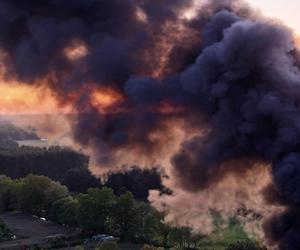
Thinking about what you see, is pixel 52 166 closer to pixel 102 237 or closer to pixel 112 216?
pixel 112 216

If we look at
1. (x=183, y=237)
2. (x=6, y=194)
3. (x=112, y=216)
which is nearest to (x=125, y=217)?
(x=112, y=216)

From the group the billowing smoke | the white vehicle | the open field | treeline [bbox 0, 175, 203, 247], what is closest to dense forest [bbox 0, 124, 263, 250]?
treeline [bbox 0, 175, 203, 247]

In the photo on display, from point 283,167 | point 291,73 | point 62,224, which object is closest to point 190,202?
point 283,167

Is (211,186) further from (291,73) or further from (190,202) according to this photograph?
(291,73)

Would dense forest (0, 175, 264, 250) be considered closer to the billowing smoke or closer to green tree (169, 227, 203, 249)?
green tree (169, 227, 203, 249)

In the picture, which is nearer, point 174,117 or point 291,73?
point 291,73

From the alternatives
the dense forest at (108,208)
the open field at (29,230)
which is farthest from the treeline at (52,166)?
the open field at (29,230)

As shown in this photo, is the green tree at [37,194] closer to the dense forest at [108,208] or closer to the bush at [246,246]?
the dense forest at [108,208]
